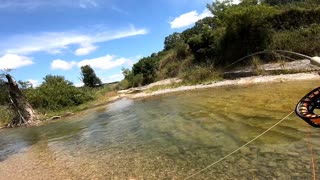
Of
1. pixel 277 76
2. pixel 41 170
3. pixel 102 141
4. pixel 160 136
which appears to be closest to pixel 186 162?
pixel 160 136

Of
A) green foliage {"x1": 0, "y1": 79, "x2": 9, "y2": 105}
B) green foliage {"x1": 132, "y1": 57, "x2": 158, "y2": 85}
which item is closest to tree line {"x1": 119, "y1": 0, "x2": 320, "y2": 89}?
green foliage {"x1": 132, "y1": 57, "x2": 158, "y2": 85}

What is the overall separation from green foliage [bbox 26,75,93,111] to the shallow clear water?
17.4 meters

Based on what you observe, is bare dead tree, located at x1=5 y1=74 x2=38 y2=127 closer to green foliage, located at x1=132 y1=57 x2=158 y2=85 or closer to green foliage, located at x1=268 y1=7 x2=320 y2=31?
green foliage, located at x1=132 y1=57 x2=158 y2=85

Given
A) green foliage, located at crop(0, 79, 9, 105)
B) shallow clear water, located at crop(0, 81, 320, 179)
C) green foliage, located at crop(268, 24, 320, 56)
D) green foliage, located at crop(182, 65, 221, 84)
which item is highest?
green foliage, located at crop(0, 79, 9, 105)

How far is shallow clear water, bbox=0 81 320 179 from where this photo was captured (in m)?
7.38

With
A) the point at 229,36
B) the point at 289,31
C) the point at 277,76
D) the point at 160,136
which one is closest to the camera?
the point at 160,136

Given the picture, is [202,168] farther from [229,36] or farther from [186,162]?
[229,36]

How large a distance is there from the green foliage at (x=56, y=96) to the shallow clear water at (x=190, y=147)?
17436 millimetres

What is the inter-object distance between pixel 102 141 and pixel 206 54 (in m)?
23.8

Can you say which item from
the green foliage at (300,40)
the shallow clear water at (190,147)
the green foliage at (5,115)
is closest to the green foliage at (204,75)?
the green foliage at (300,40)

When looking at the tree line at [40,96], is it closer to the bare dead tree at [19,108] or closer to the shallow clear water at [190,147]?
the bare dead tree at [19,108]

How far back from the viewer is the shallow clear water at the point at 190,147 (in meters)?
7.38

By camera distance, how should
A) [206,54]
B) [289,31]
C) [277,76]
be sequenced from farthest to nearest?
1. [206,54]
2. [289,31]
3. [277,76]

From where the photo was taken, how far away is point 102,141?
13.2 metres
